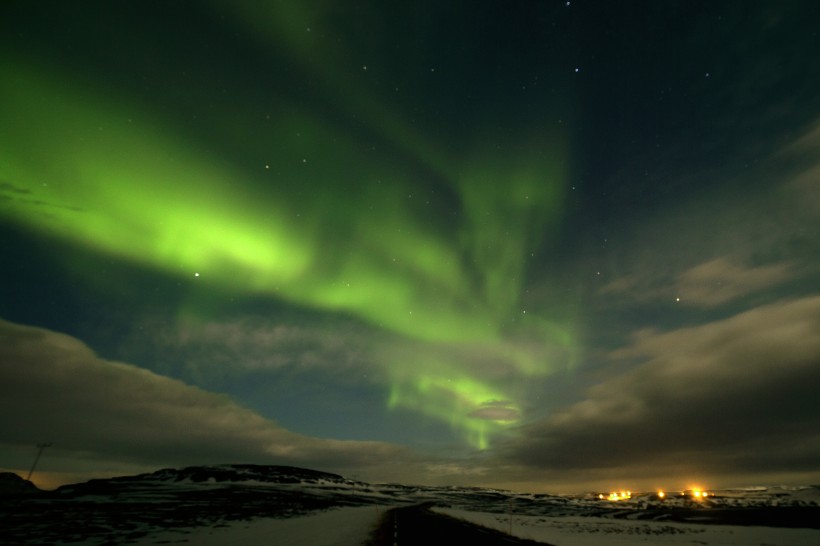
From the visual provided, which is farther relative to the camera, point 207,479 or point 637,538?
point 207,479

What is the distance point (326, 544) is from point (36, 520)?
2604cm

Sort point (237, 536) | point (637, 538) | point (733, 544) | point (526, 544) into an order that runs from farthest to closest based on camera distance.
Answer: point (637, 538)
point (733, 544)
point (237, 536)
point (526, 544)

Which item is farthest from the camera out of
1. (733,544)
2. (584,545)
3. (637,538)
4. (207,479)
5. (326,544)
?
(207,479)

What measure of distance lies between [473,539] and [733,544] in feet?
86.9

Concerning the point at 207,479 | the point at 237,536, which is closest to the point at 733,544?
the point at 237,536

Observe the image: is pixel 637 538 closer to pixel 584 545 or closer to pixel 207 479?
pixel 584 545

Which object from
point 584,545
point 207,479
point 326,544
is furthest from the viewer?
point 207,479

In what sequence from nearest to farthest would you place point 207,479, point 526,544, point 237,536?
point 526,544 < point 237,536 < point 207,479

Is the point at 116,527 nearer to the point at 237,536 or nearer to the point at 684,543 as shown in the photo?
the point at 237,536

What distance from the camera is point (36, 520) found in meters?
31.0

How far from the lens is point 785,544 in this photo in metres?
35.4

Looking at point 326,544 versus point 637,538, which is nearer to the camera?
point 326,544

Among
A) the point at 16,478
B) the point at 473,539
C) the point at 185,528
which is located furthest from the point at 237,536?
the point at 16,478

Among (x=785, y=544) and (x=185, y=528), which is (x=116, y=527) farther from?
(x=785, y=544)
